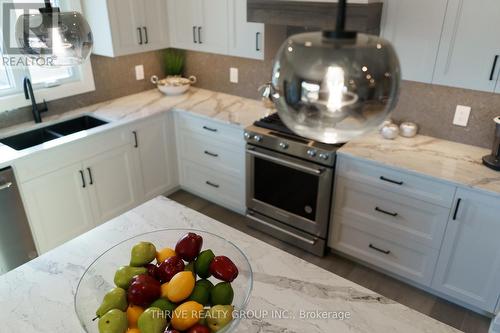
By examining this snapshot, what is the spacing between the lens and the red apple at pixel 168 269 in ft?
3.41

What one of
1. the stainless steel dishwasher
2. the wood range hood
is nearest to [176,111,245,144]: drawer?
the wood range hood

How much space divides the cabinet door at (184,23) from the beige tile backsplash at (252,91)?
0.97 feet

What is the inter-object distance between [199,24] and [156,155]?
1.19m

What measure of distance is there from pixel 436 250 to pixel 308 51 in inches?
80.0

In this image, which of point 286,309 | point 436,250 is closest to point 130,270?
point 286,309

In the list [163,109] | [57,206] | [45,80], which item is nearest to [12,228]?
[57,206]

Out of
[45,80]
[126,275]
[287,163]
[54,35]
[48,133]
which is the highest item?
[54,35]

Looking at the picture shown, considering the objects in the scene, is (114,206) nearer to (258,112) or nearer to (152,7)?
(258,112)

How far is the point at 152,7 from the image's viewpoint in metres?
3.15

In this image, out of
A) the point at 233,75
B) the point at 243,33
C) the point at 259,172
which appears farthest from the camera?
the point at 233,75

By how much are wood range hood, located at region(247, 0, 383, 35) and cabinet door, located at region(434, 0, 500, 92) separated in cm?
42

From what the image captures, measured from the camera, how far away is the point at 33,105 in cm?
275

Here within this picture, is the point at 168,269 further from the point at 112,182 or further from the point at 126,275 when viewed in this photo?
the point at 112,182

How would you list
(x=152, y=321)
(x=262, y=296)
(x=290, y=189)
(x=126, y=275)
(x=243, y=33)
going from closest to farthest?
(x=152, y=321) < (x=126, y=275) < (x=262, y=296) < (x=290, y=189) < (x=243, y=33)
